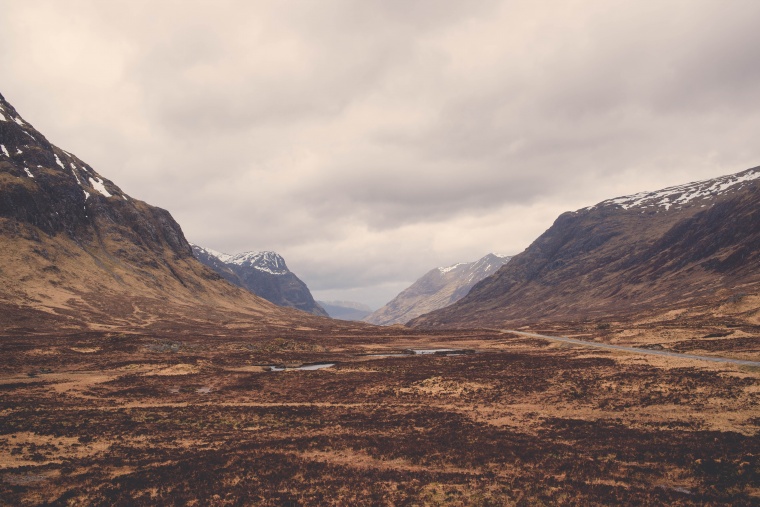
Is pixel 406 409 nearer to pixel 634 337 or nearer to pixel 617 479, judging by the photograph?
pixel 617 479

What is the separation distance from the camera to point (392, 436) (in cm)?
3241

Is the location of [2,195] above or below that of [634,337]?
above

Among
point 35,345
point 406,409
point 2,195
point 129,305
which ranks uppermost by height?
point 2,195

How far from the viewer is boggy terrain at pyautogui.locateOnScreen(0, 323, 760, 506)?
70.3ft

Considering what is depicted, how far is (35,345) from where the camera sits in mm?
84375

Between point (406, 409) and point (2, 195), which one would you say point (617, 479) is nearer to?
point (406, 409)

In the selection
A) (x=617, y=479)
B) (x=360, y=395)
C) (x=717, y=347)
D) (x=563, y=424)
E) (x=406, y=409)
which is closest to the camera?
(x=617, y=479)

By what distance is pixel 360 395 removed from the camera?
167ft

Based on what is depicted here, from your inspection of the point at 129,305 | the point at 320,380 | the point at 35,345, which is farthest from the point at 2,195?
the point at 320,380

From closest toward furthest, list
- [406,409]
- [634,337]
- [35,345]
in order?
[406,409], [35,345], [634,337]

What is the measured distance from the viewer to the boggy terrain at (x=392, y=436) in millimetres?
21438

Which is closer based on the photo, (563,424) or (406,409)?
(563,424)

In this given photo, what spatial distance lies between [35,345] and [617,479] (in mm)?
101847

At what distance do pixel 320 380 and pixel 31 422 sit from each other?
3307 cm
